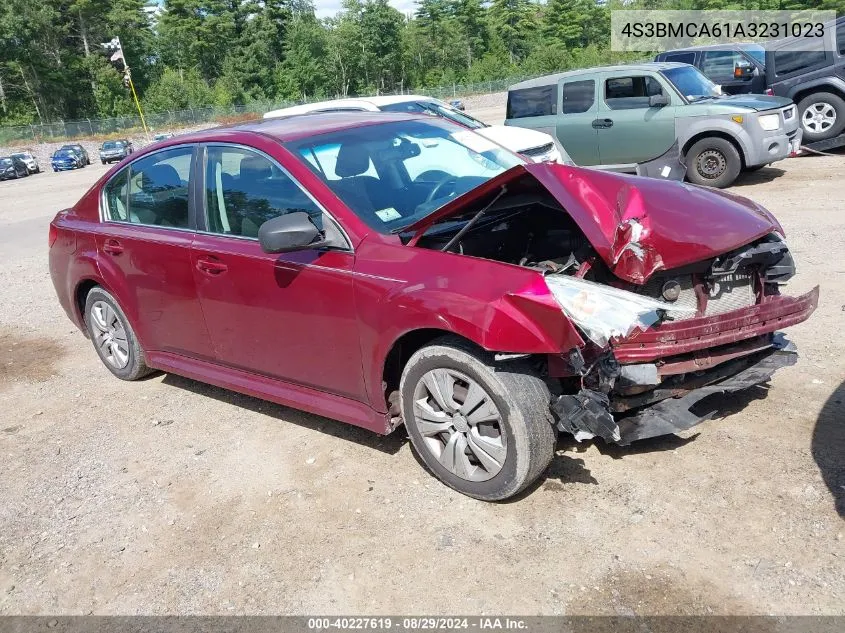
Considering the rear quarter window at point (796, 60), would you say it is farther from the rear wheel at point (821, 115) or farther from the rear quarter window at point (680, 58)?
the rear quarter window at point (680, 58)

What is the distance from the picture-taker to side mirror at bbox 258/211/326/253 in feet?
11.6

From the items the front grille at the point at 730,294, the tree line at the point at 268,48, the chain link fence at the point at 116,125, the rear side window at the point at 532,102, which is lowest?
the front grille at the point at 730,294

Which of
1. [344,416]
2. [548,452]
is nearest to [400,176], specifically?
[344,416]

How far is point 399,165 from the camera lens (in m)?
4.25

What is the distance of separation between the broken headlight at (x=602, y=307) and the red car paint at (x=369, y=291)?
77mm

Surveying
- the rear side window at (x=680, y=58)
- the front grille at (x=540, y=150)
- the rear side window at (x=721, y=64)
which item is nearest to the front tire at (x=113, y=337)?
the front grille at (x=540, y=150)

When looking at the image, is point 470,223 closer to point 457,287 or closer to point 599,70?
point 457,287

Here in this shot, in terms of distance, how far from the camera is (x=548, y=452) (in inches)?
131

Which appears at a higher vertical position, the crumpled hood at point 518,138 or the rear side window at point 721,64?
the rear side window at point 721,64

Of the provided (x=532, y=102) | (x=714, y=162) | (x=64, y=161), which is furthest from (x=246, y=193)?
(x=64, y=161)

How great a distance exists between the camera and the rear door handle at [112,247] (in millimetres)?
4984

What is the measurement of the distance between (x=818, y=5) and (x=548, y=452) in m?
65.4

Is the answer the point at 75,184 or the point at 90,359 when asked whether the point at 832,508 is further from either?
the point at 75,184

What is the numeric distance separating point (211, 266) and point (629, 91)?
28.0 feet
